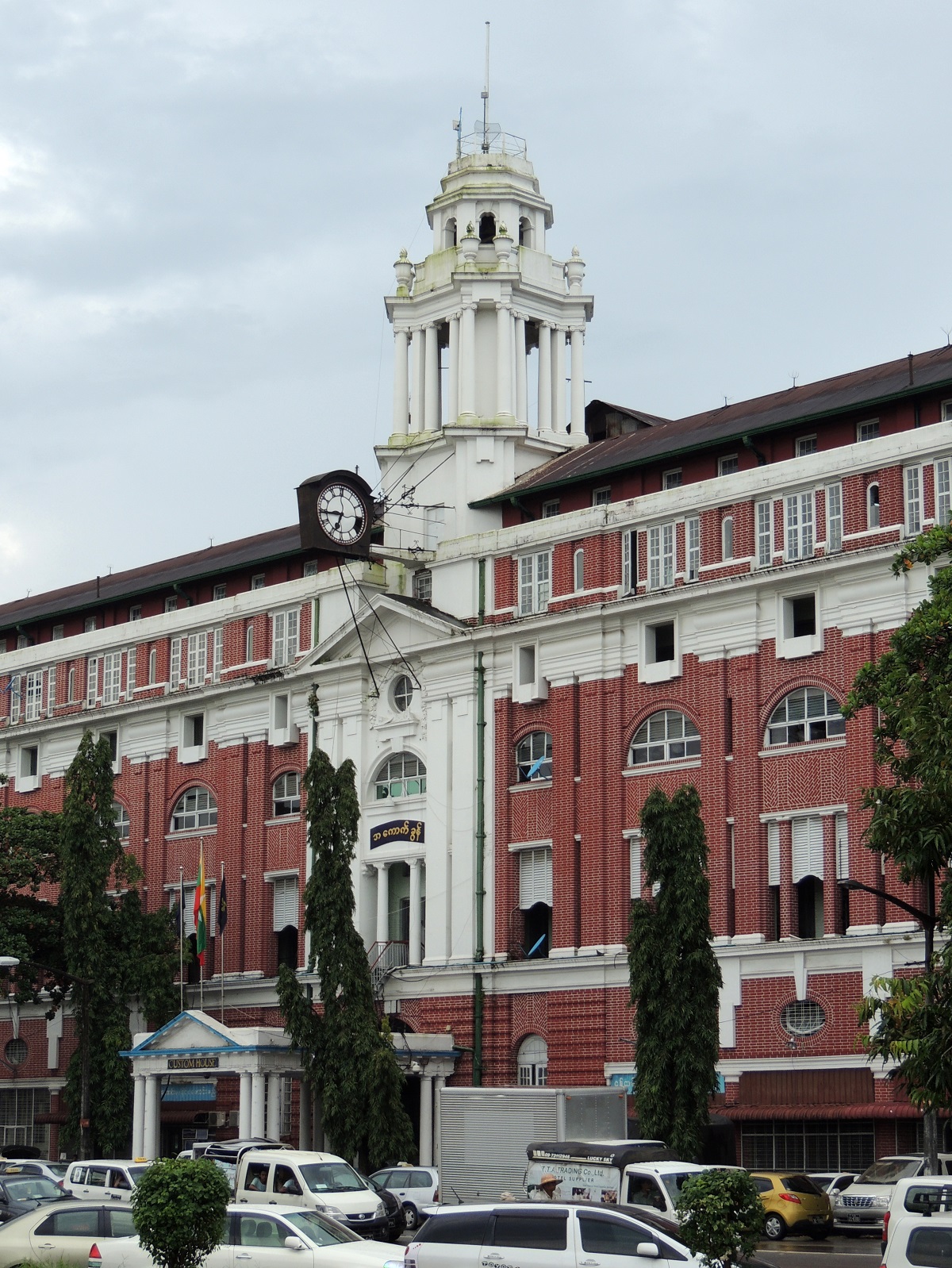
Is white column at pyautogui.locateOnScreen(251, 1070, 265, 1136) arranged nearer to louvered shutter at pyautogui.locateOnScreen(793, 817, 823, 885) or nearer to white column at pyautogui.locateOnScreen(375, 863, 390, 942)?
white column at pyautogui.locateOnScreen(375, 863, 390, 942)

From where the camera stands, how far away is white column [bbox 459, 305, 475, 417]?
2633 inches

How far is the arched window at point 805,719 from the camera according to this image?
53.6 meters


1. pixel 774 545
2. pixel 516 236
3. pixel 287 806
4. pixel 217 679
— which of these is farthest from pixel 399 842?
pixel 516 236

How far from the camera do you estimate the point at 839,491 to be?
54.5 metres

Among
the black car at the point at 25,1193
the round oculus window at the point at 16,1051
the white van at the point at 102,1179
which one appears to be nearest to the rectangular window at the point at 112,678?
the round oculus window at the point at 16,1051

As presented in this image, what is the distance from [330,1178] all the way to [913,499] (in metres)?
23.3

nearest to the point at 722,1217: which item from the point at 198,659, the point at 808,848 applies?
the point at 808,848

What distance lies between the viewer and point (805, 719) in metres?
54.2

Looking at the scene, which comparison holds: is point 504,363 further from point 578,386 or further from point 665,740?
point 665,740

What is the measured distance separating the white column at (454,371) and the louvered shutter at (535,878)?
1507 cm

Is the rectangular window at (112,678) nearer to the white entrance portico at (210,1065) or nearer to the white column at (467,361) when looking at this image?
the white entrance portico at (210,1065)

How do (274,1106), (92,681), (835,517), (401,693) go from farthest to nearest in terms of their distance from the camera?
1. (92,681)
2. (401,693)
3. (274,1106)
4. (835,517)

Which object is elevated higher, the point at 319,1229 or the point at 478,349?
the point at 478,349

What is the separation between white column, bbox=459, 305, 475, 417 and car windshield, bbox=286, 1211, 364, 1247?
1543 inches
